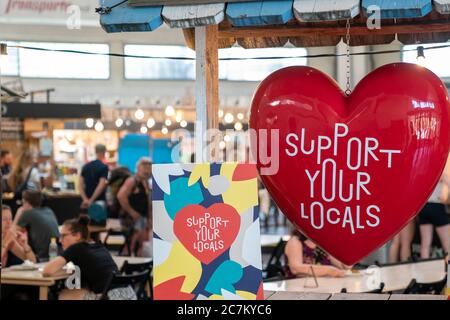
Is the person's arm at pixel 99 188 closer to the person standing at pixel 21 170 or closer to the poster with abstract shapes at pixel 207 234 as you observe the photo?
the person standing at pixel 21 170

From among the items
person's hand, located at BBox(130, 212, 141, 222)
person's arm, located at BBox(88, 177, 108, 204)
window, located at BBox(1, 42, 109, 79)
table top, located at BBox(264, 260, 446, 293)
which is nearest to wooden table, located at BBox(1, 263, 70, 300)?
table top, located at BBox(264, 260, 446, 293)

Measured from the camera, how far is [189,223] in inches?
106

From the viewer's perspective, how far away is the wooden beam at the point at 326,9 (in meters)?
2.69

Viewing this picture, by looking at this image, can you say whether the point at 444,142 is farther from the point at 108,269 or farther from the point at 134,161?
the point at 134,161

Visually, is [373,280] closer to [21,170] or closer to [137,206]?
[137,206]

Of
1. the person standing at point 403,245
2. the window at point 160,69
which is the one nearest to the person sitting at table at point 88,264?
the person standing at point 403,245

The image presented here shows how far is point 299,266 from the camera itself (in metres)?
6.92

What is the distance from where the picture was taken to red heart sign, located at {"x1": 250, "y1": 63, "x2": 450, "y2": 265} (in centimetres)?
285

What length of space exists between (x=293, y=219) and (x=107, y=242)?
743 cm

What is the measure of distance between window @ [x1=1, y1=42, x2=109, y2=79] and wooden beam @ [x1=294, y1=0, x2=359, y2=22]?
588 inches

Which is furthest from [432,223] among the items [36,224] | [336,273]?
[36,224]

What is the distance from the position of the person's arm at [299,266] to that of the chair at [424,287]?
0.73 m

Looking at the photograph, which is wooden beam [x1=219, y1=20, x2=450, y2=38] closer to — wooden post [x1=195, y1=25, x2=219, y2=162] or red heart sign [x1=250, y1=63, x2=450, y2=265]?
wooden post [x1=195, y1=25, x2=219, y2=162]

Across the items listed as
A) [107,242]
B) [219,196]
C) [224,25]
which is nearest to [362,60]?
[107,242]
